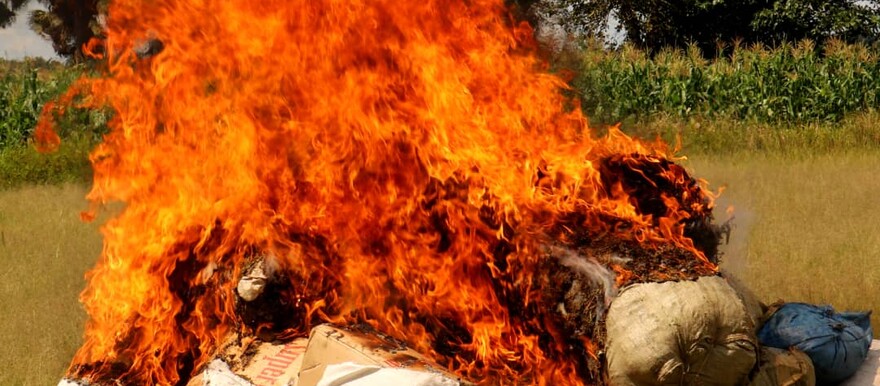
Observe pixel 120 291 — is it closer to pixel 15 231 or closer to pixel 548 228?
pixel 548 228

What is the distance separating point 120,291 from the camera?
6309mm

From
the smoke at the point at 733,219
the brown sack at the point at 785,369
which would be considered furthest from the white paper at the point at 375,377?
the smoke at the point at 733,219

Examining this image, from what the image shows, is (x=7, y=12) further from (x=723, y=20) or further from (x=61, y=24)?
(x=723, y=20)

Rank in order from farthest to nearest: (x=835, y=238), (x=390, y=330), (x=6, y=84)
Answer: (x=6, y=84)
(x=835, y=238)
(x=390, y=330)

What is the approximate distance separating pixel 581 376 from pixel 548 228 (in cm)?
82

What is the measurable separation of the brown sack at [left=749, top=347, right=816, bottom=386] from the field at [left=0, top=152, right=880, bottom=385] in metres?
1.14

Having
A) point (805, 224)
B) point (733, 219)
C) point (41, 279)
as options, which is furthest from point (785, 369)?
point (41, 279)

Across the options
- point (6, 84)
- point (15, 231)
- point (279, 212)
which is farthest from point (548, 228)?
point (6, 84)

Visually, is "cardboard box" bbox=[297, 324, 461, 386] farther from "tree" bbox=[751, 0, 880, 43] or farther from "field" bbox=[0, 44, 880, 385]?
"tree" bbox=[751, 0, 880, 43]

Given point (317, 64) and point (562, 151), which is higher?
point (317, 64)

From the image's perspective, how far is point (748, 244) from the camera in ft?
35.5

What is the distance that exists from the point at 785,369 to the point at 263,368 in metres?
2.91

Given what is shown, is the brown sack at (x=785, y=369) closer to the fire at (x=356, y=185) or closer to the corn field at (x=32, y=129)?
the fire at (x=356, y=185)

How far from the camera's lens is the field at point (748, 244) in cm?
834
